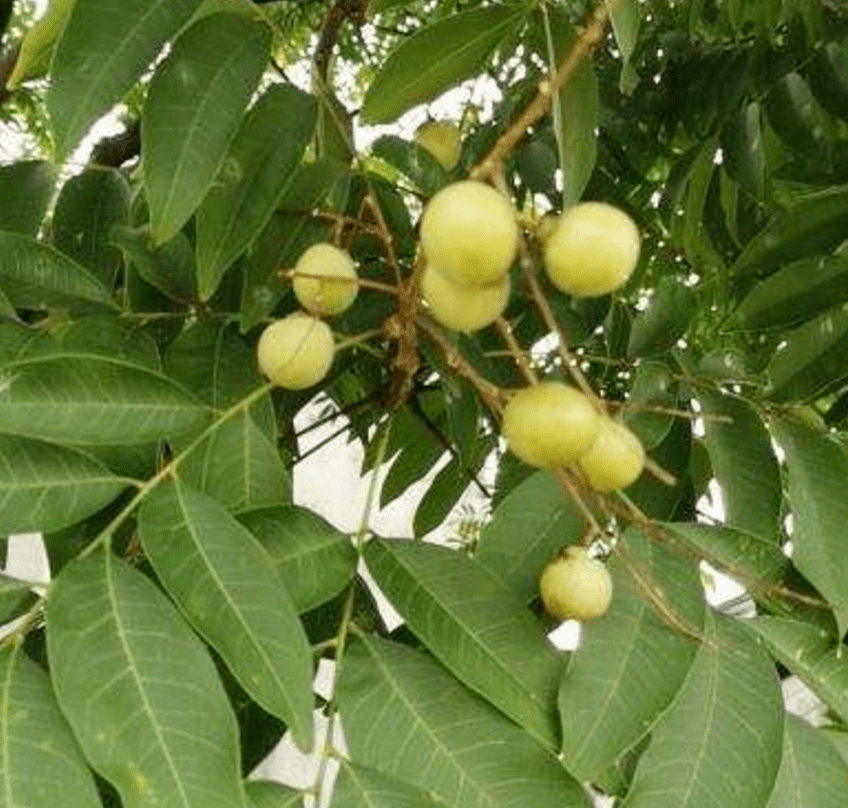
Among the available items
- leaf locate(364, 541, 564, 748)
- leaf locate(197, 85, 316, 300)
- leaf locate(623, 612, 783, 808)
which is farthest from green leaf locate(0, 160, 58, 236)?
leaf locate(623, 612, 783, 808)

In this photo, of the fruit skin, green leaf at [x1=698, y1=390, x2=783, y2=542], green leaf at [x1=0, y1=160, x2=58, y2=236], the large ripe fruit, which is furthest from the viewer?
green leaf at [x1=0, y1=160, x2=58, y2=236]

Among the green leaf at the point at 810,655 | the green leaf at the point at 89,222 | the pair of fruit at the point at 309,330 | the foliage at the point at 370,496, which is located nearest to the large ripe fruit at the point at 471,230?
the foliage at the point at 370,496

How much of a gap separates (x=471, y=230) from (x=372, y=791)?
0.72ft

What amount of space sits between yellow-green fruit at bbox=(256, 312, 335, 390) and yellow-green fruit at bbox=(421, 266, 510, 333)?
0.08m

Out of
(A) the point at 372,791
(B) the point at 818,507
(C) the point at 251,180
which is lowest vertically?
(A) the point at 372,791

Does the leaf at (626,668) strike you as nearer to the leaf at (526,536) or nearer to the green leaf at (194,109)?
the leaf at (526,536)

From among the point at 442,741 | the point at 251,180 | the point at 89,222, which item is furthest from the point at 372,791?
the point at 89,222

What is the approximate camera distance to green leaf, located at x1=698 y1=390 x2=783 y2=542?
0.74 meters

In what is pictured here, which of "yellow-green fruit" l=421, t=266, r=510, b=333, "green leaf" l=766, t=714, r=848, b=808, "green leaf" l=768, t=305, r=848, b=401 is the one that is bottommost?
"green leaf" l=766, t=714, r=848, b=808

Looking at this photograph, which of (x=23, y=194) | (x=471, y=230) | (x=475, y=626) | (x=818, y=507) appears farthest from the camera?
(x=23, y=194)

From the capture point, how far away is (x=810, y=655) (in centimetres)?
66

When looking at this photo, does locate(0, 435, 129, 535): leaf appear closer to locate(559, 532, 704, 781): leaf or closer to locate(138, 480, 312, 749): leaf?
locate(138, 480, 312, 749): leaf

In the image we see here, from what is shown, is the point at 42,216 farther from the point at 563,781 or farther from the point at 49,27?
the point at 563,781

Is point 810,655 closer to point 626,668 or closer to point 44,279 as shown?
point 626,668
